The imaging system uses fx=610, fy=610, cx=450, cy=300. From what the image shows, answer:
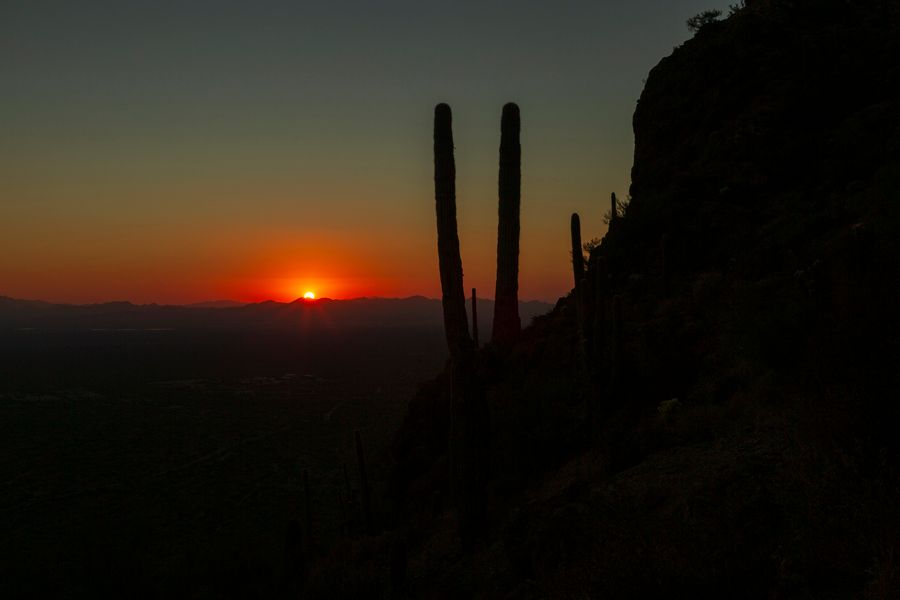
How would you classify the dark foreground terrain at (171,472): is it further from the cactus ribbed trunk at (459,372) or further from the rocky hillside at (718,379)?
the cactus ribbed trunk at (459,372)

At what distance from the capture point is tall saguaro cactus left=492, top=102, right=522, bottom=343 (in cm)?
1747

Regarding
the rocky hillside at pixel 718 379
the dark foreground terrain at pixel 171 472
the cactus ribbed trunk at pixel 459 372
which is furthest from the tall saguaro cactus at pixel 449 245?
the dark foreground terrain at pixel 171 472

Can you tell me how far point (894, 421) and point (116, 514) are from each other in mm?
23034

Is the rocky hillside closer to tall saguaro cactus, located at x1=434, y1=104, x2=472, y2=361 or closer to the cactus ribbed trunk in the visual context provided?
the cactus ribbed trunk

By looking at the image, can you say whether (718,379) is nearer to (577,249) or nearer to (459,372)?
(459,372)

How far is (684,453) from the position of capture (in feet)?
26.1

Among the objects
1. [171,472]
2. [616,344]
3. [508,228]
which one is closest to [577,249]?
[508,228]

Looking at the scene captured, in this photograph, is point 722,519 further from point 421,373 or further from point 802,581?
point 421,373

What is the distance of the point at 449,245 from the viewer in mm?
9070

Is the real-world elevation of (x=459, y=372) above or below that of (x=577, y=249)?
below

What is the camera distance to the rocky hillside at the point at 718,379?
4629 mm

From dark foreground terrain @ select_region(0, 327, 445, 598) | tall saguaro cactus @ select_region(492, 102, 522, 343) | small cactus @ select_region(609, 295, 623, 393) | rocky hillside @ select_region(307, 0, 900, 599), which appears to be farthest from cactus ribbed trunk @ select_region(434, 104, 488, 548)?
tall saguaro cactus @ select_region(492, 102, 522, 343)

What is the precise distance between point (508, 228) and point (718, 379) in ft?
28.6

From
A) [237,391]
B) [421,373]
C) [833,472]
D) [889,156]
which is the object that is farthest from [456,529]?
[421,373]
